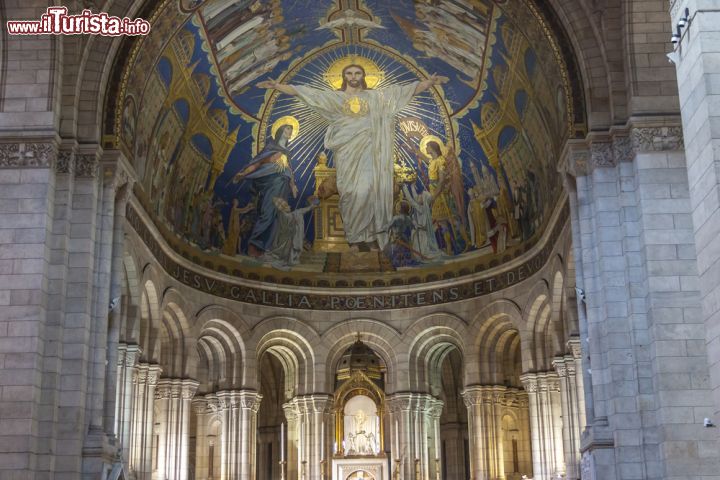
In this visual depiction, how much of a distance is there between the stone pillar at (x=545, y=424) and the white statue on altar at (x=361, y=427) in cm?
574

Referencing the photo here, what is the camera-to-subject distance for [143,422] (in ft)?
89.7

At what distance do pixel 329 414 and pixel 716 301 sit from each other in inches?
847

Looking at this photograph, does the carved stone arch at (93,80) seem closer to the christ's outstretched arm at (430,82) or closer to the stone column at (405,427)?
the christ's outstretched arm at (430,82)

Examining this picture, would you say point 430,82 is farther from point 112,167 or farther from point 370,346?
point 112,167

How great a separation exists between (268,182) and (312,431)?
8.13m

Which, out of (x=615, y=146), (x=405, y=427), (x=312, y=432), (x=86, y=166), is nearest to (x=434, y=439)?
(x=405, y=427)

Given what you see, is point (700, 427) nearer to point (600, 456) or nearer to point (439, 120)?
point (600, 456)

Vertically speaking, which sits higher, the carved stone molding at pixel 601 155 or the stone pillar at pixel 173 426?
the carved stone molding at pixel 601 155

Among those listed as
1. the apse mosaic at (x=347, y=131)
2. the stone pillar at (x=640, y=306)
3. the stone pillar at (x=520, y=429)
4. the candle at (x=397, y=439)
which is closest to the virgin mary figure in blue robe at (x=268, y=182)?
the apse mosaic at (x=347, y=131)

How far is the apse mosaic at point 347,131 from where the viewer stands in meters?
26.7

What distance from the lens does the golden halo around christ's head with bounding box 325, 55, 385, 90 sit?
31.2 meters

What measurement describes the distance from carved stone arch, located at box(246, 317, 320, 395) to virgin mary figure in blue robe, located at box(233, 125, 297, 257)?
244cm

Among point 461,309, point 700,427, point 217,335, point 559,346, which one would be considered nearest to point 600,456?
point 700,427

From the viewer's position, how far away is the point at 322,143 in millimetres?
33375
